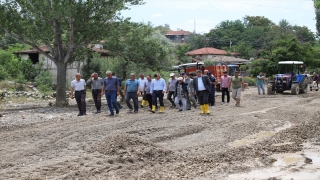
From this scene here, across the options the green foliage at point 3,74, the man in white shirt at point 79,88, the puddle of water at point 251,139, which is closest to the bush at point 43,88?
the green foliage at point 3,74

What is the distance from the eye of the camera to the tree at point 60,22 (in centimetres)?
2158

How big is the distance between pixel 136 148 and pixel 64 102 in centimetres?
1569

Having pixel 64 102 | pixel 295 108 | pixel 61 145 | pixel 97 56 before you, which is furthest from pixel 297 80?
pixel 61 145

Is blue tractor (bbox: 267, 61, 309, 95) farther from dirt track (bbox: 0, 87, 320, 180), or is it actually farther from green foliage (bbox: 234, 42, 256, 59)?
green foliage (bbox: 234, 42, 256, 59)

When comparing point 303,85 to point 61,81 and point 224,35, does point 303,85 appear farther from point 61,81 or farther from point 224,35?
point 224,35

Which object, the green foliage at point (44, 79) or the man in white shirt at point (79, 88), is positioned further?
the green foliage at point (44, 79)

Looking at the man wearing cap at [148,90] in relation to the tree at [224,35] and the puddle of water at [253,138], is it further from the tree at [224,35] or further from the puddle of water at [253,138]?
the tree at [224,35]

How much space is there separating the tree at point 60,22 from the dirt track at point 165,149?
8932mm

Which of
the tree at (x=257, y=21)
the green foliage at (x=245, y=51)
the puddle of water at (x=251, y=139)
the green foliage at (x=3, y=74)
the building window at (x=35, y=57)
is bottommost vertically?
the puddle of water at (x=251, y=139)

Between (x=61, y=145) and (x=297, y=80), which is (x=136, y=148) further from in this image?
(x=297, y=80)

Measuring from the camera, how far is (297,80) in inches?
1145

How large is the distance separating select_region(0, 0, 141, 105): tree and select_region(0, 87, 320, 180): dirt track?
29.3 ft

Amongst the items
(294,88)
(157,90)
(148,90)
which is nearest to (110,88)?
(157,90)

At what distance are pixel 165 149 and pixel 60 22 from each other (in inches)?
584
